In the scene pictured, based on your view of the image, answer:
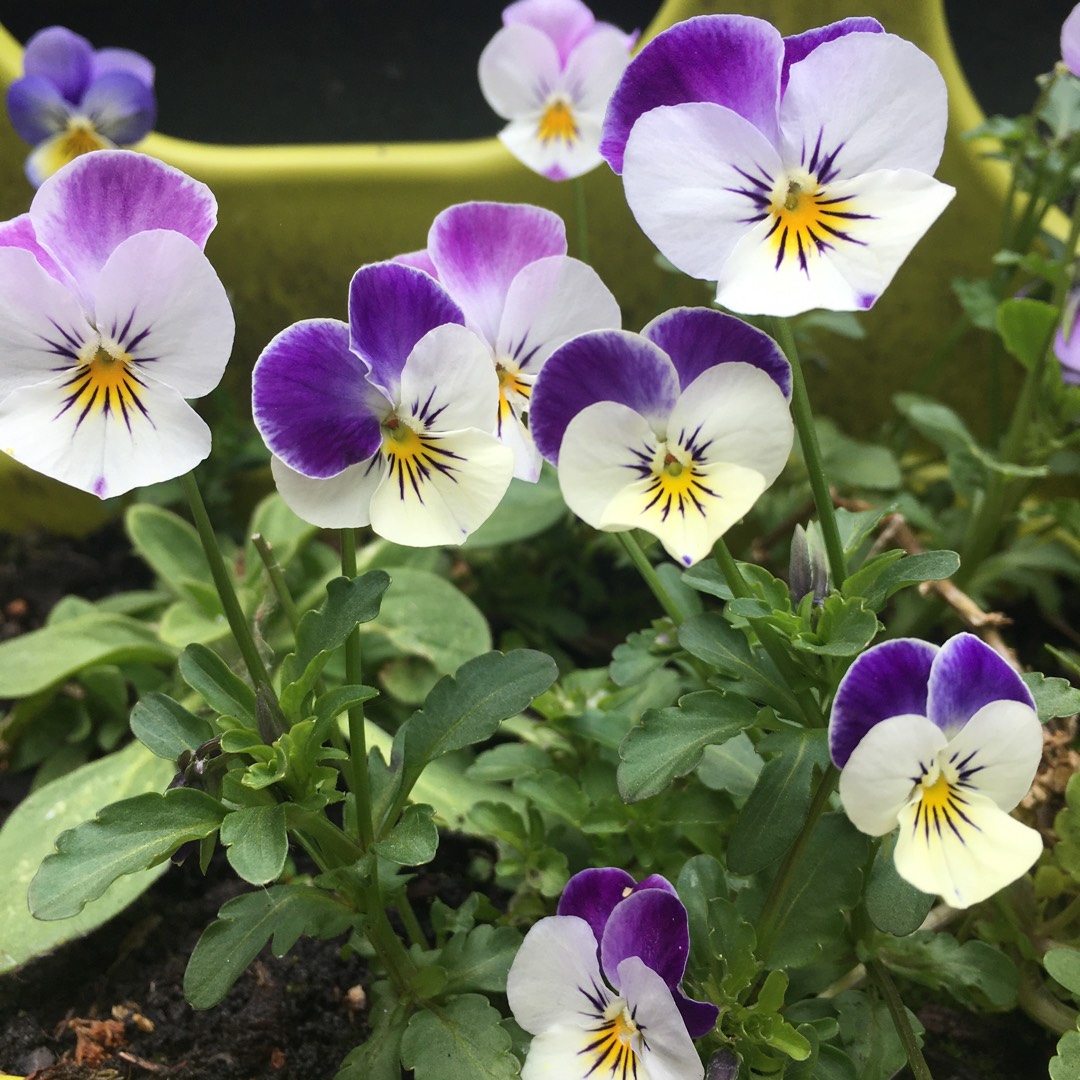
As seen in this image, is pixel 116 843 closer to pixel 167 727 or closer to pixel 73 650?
pixel 167 727

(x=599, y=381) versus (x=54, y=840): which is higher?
(x=599, y=381)

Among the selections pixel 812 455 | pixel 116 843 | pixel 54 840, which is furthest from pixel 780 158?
pixel 54 840

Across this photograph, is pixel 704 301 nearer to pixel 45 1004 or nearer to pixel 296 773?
pixel 296 773

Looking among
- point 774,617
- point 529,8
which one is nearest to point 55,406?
point 774,617

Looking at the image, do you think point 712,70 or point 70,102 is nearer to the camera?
point 712,70

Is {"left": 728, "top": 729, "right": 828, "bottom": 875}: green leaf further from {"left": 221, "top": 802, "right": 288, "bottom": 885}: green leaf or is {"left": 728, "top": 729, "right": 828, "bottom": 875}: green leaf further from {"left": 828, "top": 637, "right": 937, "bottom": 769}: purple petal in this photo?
{"left": 221, "top": 802, "right": 288, "bottom": 885}: green leaf

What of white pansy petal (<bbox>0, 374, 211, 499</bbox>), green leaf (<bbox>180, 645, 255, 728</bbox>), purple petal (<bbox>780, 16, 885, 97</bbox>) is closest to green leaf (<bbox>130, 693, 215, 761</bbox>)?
green leaf (<bbox>180, 645, 255, 728</bbox>)

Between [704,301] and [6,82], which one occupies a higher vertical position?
[6,82]

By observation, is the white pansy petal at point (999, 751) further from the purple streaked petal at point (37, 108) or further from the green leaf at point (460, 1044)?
the purple streaked petal at point (37, 108)
